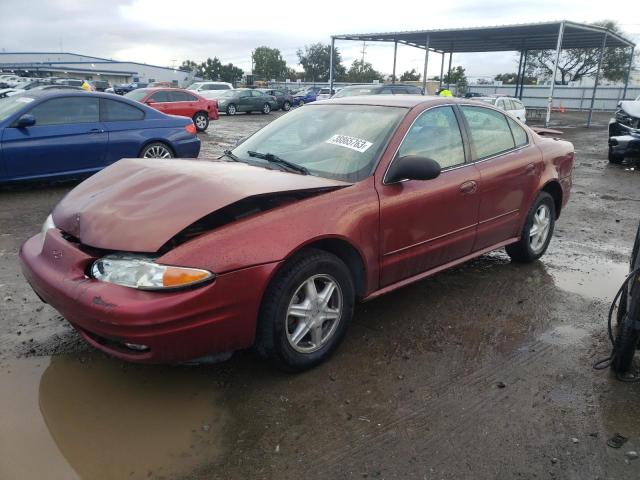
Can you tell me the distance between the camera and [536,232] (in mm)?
4871

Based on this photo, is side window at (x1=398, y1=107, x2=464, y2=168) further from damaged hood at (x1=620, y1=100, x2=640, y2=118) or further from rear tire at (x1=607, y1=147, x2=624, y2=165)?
rear tire at (x1=607, y1=147, x2=624, y2=165)

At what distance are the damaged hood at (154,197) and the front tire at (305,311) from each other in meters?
0.45

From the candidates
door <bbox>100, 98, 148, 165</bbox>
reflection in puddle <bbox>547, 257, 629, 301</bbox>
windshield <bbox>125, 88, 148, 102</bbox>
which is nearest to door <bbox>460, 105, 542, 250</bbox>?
reflection in puddle <bbox>547, 257, 629, 301</bbox>

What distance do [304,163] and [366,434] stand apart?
1.78 metres

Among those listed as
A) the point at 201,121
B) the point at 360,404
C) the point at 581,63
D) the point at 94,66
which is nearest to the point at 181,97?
the point at 201,121

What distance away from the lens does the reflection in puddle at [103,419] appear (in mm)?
2305

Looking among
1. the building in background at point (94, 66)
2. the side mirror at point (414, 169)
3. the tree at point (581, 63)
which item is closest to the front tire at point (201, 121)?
the side mirror at point (414, 169)

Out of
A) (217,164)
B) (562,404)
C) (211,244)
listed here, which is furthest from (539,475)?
(217,164)

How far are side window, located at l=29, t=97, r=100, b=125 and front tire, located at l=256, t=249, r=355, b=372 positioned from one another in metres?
5.87

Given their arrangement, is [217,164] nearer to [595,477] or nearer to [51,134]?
A: [595,477]

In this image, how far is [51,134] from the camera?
7.05 metres

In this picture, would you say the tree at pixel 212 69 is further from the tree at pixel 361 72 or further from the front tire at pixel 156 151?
the front tire at pixel 156 151

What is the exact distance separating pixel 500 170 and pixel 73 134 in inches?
232

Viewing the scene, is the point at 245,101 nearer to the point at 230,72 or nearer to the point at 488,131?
the point at 488,131
